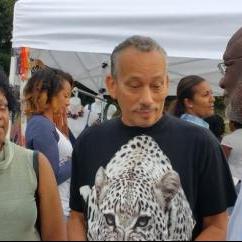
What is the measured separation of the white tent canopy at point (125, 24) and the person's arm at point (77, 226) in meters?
1.87

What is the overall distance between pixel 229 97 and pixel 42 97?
5.92 feet

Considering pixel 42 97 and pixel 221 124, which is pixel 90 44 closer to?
pixel 42 97

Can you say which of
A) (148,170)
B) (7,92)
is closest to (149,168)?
(148,170)

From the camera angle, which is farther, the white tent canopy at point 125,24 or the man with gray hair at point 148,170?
the white tent canopy at point 125,24

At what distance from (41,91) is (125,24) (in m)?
0.73

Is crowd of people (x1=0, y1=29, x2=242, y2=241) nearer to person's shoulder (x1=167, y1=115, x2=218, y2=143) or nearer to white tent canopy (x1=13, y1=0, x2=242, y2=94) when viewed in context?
person's shoulder (x1=167, y1=115, x2=218, y2=143)

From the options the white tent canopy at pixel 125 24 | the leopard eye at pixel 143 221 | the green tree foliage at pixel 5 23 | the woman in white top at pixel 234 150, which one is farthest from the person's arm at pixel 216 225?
the green tree foliage at pixel 5 23

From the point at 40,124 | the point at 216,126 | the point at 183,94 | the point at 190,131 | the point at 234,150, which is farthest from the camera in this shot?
the point at 216,126

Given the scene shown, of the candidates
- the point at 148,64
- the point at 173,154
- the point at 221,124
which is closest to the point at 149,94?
the point at 148,64

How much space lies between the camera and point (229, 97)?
1.66 metres

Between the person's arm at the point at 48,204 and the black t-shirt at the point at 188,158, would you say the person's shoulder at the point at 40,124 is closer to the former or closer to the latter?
the person's arm at the point at 48,204

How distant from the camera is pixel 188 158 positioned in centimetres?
148

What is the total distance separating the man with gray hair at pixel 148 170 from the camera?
141 centimetres

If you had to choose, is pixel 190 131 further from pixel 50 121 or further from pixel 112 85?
pixel 50 121
